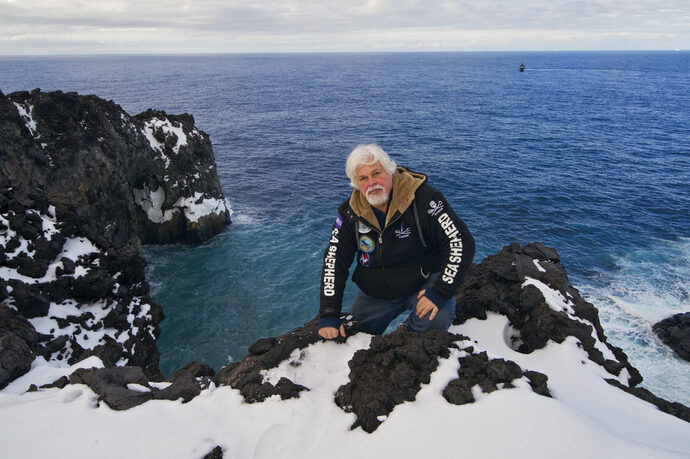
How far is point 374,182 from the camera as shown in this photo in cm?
726

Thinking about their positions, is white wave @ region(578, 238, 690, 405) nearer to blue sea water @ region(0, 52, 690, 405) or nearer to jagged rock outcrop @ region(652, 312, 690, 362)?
blue sea water @ region(0, 52, 690, 405)

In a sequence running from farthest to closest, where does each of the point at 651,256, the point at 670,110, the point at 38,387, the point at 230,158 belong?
the point at 670,110, the point at 230,158, the point at 651,256, the point at 38,387

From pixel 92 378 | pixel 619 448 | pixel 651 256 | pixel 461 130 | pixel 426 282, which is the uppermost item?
pixel 461 130

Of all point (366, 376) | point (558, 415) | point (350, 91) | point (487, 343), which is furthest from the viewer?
point (350, 91)

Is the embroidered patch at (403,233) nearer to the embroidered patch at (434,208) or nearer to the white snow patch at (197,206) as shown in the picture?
the embroidered patch at (434,208)

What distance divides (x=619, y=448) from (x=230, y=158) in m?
55.7

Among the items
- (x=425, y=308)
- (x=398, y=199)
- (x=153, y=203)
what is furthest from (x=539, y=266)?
(x=153, y=203)

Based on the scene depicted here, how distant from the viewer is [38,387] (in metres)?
7.46

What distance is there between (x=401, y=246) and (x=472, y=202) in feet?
113

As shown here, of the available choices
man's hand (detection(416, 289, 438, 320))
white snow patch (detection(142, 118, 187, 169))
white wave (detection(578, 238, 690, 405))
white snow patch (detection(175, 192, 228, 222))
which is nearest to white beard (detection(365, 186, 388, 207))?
man's hand (detection(416, 289, 438, 320))

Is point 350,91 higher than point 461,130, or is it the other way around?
point 350,91

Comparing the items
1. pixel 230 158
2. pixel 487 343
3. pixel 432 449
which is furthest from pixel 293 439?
pixel 230 158

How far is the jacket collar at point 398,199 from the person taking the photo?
7445 millimetres

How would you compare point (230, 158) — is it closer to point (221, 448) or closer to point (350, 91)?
point (221, 448)
